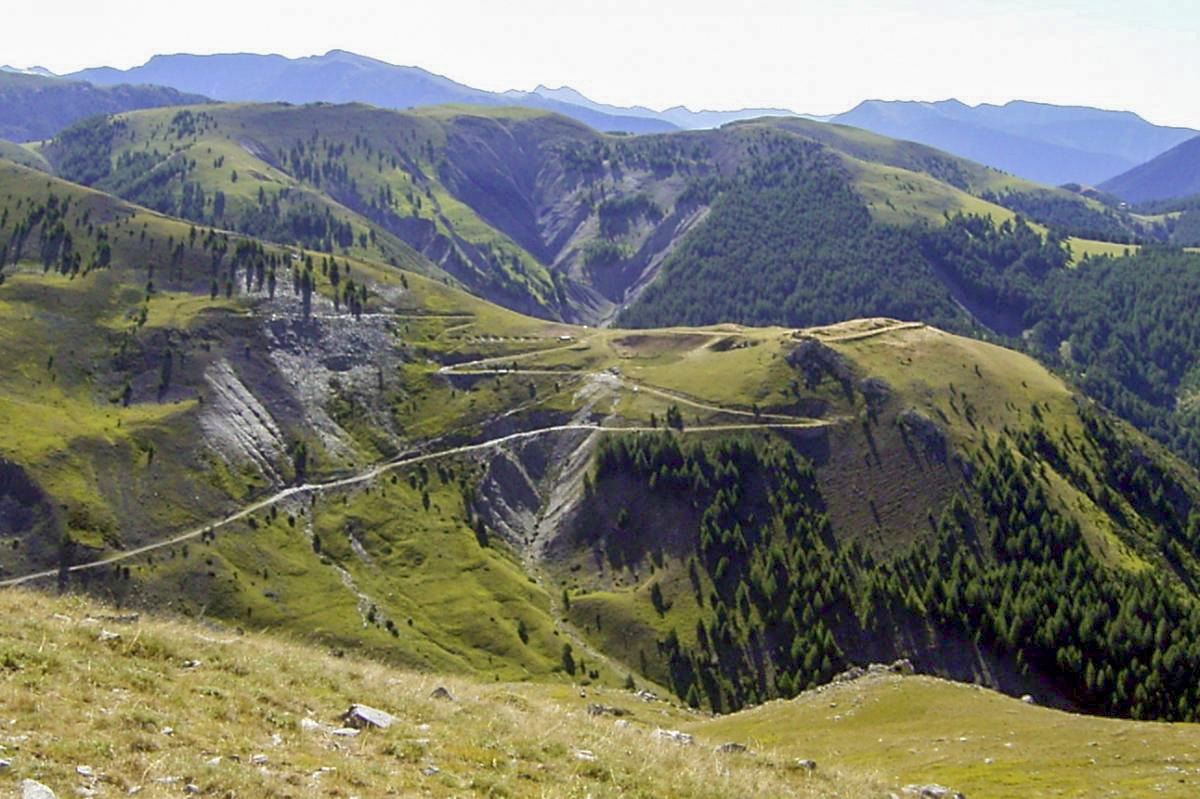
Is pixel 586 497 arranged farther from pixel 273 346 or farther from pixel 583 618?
pixel 273 346

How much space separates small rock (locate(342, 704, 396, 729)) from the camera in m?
29.4

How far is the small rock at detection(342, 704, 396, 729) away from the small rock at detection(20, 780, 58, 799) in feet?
35.6

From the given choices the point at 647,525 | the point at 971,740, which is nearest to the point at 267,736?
the point at 971,740

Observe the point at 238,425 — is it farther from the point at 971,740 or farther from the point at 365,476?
the point at 971,740

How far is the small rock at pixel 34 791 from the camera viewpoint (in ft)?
62.2

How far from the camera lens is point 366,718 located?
2964 cm

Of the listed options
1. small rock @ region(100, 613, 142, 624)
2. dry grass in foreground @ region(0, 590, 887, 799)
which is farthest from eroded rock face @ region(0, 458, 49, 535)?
small rock @ region(100, 613, 142, 624)

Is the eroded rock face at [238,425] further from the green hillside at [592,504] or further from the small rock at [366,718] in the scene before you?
the small rock at [366,718]

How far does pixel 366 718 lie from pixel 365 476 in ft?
439

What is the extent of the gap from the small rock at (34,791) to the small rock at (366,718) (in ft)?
35.6

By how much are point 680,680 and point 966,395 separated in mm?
96635

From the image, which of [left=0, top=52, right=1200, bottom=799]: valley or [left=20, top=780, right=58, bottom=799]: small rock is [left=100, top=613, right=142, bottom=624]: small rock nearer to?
[left=0, top=52, right=1200, bottom=799]: valley

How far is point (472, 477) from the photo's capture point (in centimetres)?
16450

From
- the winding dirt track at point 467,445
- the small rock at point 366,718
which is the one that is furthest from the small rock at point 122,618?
the winding dirt track at point 467,445
